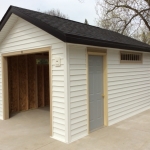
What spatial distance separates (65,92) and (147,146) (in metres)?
2.20

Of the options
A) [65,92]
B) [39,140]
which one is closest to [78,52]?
[65,92]

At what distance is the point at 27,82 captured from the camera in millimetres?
7805

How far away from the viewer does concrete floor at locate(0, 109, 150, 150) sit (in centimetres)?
402

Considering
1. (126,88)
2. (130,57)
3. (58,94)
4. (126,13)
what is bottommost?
(126,88)

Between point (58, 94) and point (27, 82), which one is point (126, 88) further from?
point (27, 82)

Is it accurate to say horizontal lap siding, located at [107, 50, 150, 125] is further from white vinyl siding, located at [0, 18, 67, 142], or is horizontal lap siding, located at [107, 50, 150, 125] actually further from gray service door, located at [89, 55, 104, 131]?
white vinyl siding, located at [0, 18, 67, 142]

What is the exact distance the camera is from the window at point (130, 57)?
20.9 ft

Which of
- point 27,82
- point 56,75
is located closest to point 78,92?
point 56,75

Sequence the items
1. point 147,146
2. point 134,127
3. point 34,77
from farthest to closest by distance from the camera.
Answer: point 34,77 → point 134,127 → point 147,146

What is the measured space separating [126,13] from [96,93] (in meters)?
12.4

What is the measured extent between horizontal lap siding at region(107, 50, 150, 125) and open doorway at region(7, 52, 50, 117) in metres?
3.74

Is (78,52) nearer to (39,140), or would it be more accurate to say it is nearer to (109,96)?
(109,96)

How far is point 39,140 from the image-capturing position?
14.5 feet

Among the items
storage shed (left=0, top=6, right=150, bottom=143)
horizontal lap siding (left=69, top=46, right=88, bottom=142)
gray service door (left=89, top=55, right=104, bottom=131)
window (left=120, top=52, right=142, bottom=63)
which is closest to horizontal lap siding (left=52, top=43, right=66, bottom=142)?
storage shed (left=0, top=6, right=150, bottom=143)
